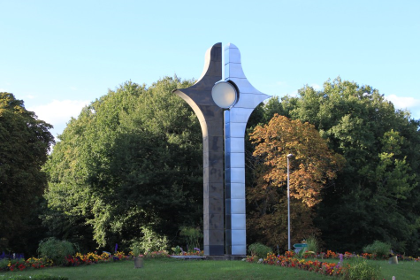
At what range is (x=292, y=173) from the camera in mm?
32062

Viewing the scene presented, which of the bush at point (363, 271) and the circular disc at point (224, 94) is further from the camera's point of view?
the circular disc at point (224, 94)

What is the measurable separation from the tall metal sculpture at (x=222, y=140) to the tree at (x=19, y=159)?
11592 mm

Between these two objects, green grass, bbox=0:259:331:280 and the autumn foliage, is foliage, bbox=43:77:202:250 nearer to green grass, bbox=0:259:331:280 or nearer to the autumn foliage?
the autumn foliage

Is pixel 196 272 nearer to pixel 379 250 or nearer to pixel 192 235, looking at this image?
pixel 379 250

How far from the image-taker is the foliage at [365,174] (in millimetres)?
36469

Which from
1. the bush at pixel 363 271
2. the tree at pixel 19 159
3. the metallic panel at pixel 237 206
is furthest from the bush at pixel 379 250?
the tree at pixel 19 159

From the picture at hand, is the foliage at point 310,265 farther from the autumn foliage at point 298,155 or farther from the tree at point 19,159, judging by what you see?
the tree at point 19,159

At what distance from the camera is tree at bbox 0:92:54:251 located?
2847 cm

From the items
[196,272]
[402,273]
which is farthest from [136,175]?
[402,273]

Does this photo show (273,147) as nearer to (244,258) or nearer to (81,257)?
(244,258)

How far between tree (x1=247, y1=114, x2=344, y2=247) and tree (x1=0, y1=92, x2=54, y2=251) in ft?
43.3

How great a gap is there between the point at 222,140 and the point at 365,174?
18.4 meters

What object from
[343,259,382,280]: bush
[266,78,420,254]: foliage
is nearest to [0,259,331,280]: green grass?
[343,259,382,280]: bush

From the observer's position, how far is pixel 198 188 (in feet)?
116
